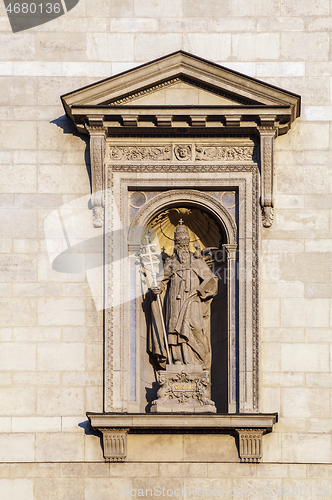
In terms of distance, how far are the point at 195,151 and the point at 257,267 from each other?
1.92 m

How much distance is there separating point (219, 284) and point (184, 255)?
2.16 feet

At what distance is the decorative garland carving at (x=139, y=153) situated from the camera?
16484 mm

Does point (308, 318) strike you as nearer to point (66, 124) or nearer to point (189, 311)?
point (189, 311)

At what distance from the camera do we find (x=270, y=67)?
1677cm

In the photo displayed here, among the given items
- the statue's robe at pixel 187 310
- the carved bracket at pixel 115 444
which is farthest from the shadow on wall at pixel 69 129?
the carved bracket at pixel 115 444

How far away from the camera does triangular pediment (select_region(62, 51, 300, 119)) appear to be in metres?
16.2

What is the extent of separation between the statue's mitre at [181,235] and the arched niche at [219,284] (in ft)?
0.98

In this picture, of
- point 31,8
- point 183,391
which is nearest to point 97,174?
point 31,8

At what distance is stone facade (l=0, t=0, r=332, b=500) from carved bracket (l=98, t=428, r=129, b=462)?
0.42ft

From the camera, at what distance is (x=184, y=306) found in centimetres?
1625

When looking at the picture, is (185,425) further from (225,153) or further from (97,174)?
(225,153)

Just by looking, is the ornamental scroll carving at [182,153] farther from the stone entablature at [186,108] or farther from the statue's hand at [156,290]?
the statue's hand at [156,290]

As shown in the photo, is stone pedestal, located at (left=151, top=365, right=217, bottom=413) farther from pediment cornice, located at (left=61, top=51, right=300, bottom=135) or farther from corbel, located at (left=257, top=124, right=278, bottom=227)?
pediment cornice, located at (left=61, top=51, right=300, bottom=135)

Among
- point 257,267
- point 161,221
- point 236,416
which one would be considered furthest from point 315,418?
point 161,221
